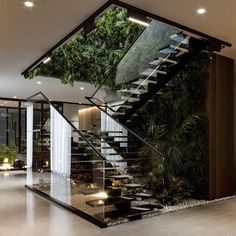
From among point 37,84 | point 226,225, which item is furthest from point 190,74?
point 37,84

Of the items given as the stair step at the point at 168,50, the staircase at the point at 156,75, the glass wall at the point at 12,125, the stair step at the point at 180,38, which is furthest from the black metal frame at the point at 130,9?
the glass wall at the point at 12,125

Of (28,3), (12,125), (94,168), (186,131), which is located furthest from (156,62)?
(12,125)

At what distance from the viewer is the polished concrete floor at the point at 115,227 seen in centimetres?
432

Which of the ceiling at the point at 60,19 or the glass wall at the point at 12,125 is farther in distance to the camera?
the glass wall at the point at 12,125

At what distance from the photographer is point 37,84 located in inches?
406

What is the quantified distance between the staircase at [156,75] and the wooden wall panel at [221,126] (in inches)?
27.0

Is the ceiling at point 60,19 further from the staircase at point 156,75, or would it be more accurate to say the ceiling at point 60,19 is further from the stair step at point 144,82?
the stair step at point 144,82

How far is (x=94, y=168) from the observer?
5.56 m

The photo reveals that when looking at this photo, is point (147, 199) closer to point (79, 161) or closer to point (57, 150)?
point (79, 161)

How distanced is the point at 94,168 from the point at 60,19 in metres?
2.72

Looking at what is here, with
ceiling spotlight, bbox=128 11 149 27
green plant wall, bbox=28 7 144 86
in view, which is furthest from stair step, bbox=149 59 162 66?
ceiling spotlight, bbox=128 11 149 27

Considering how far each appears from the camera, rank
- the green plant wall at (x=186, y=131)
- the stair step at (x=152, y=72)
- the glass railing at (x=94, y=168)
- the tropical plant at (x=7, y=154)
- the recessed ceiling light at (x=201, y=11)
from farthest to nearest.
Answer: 1. the tropical plant at (x=7, y=154)
2. the stair step at (x=152, y=72)
3. the green plant wall at (x=186, y=131)
4. the glass railing at (x=94, y=168)
5. the recessed ceiling light at (x=201, y=11)

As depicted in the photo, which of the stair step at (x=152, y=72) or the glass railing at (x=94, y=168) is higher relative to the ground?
the stair step at (x=152, y=72)

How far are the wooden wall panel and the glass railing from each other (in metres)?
1.27
